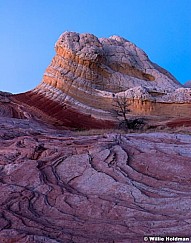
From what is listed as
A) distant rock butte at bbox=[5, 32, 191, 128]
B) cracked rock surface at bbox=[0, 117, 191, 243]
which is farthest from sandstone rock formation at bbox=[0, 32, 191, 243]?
distant rock butte at bbox=[5, 32, 191, 128]

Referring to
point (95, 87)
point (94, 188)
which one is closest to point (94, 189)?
point (94, 188)

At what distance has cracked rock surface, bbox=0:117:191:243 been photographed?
19.4 ft

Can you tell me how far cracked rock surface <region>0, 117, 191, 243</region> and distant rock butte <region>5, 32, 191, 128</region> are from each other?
14498mm

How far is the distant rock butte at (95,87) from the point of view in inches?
1017

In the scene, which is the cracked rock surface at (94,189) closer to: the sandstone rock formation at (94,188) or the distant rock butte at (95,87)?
the sandstone rock formation at (94,188)

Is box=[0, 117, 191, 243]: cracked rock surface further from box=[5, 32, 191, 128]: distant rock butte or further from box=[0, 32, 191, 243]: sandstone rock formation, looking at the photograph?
box=[5, 32, 191, 128]: distant rock butte

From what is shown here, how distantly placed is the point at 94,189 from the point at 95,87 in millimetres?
20778

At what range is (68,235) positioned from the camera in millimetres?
5805

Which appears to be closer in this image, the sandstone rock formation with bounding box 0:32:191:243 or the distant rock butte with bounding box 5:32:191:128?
the sandstone rock formation with bounding box 0:32:191:243

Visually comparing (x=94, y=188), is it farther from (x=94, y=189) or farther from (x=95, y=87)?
(x=95, y=87)

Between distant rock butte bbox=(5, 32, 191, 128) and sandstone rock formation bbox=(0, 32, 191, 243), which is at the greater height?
distant rock butte bbox=(5, 32, 191, 128)

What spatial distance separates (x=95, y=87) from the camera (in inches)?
1107

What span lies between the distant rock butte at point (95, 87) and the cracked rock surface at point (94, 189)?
47.6ft

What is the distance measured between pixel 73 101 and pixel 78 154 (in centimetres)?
1752
